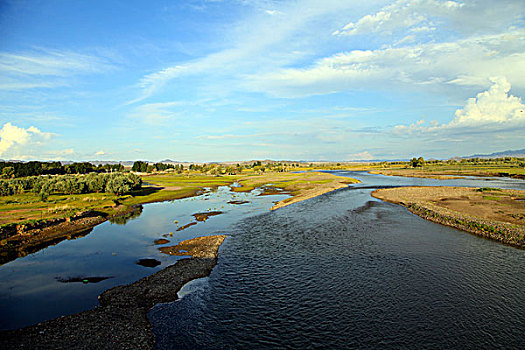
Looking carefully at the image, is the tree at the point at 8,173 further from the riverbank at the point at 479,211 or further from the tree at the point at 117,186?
the riverbank at the point at 479,211

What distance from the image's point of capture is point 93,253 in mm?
35438

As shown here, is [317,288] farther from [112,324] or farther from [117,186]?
[117,186]

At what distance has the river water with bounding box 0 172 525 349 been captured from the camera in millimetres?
18469

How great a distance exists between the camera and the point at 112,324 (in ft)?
62.8

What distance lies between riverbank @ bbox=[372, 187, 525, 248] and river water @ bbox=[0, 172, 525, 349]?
3.16 m

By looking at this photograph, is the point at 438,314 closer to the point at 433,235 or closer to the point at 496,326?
the point at 496,326

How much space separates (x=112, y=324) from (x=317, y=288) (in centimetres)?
1671

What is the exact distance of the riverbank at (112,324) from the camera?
1719 cm

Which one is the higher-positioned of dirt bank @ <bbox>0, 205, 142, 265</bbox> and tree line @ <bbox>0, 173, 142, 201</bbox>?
tree line @ <bbox>0, 173, 142, 201</bbox>

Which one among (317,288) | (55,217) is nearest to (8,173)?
(55,217)

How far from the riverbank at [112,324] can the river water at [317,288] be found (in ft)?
3.68

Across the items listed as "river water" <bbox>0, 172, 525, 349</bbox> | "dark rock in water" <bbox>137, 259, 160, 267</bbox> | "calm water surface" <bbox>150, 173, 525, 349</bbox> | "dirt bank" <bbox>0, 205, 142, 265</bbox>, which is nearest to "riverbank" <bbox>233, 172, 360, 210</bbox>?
"river water" <bbox>0, 172, 525, 349</bbox>

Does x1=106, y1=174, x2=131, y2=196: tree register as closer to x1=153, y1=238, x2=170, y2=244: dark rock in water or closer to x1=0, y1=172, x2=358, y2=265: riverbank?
x1=0, y1=172, x2=358, y2=265: riverbank

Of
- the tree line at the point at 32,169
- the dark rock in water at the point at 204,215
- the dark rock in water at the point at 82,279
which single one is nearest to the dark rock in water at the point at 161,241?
the dark rock in water at the point at 82,279
